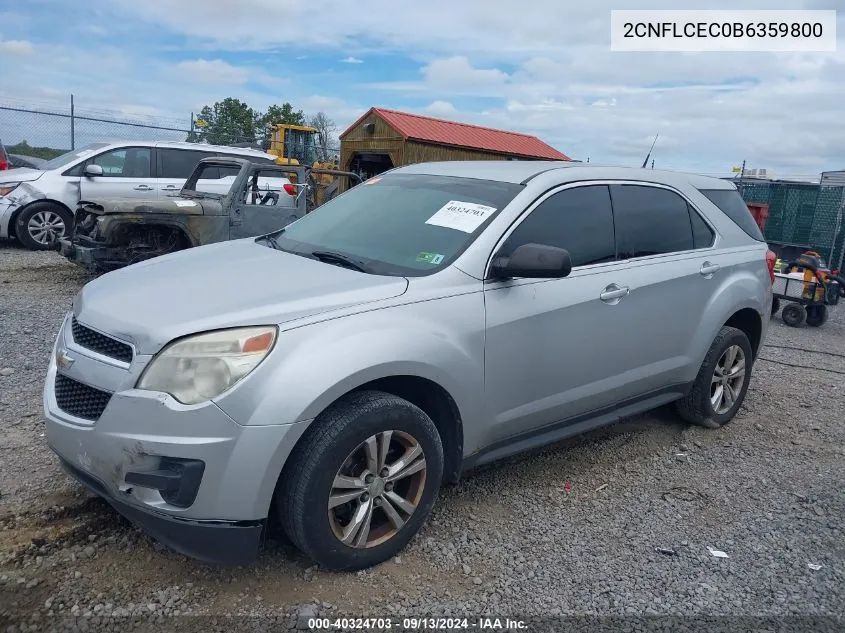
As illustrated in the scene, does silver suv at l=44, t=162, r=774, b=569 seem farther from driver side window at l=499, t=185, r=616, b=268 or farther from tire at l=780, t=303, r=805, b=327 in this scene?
tire at l=780, t=303, r=805, b=327

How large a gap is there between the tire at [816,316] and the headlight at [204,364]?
9.28 metres

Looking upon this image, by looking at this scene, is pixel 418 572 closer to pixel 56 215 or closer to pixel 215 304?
pixel 215 304

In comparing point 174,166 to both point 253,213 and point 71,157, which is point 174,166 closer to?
point 71,157

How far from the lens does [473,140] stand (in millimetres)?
20859

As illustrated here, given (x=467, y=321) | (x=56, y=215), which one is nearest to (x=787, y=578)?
(x=467, y=321)

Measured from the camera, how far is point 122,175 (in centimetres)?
1022

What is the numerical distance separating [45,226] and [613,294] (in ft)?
30.4

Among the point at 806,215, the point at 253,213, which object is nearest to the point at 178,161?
the point at 253,213

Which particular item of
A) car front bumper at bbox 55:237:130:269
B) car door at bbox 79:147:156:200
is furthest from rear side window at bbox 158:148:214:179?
car front bumper at bbox 55:237:130:269

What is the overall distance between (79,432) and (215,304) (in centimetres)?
71

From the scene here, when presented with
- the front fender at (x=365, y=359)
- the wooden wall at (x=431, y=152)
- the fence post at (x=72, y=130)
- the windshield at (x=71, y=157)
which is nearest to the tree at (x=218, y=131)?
the fence post at (x=72, y=130)

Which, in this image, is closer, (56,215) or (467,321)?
(467,321)

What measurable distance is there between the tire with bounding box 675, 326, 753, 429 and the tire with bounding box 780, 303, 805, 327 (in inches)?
210

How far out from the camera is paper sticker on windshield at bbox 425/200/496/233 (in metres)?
3.50
